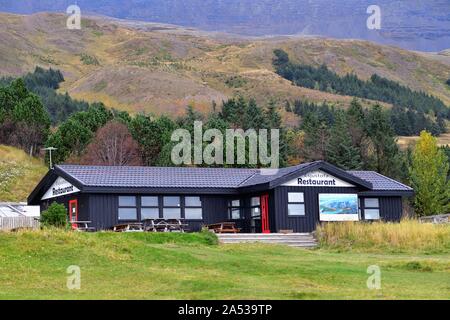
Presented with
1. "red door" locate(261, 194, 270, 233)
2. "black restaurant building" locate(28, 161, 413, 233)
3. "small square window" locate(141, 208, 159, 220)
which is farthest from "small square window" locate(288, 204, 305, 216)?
"small square window" locate(141, 208, 159, 220)

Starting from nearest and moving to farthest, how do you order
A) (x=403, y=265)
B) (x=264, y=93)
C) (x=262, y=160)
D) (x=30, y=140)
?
(x=403, y=265) < (x=262, y=160) < (x=30, y=140) < (x=264, y=93)

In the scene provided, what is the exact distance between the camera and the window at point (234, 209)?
40.2 m

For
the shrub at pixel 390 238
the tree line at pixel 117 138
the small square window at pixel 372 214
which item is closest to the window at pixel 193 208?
the shrub at pixel 390 238

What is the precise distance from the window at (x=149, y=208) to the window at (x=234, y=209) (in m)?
3.95

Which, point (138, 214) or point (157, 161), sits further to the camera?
point (157, 161)

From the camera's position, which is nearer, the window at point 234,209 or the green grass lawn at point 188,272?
the green grass lawn at point 188,272

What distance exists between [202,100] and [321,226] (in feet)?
391

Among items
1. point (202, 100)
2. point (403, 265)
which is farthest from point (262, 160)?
point (202, 100)

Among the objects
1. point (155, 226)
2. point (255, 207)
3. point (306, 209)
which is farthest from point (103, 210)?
point (306, 209)

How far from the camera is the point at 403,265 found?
24.6m

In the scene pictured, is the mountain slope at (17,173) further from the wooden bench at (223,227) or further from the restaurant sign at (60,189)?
the wooden bench at (223,227)
